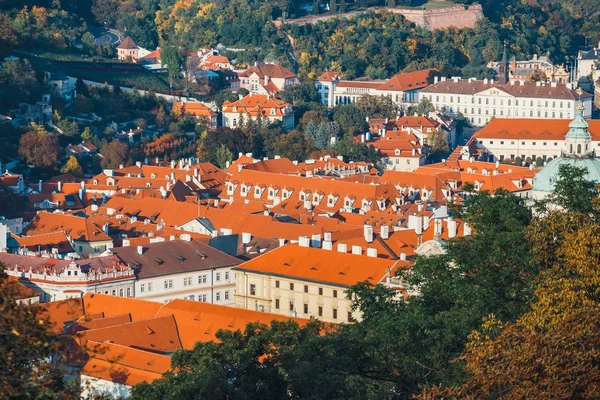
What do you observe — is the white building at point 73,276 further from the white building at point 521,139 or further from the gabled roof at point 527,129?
the gabled roof at point 527,129

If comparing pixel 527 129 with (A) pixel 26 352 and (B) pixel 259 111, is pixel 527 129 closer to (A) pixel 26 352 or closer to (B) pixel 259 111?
(B) pixel 259 111

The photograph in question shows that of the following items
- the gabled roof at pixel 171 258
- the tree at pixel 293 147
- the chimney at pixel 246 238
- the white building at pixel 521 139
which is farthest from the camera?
the white building at pixel 521 139

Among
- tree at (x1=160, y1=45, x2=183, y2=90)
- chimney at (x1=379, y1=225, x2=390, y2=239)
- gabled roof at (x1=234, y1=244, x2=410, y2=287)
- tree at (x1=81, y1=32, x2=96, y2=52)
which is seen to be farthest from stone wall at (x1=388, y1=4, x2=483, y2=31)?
gabled roof at (x1=234, y1=244, x2=410, y2=287)

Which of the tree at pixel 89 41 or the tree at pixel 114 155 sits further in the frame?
the tree at pixel 89 41

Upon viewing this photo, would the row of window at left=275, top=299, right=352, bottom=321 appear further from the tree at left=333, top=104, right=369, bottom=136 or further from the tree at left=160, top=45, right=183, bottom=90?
the tree at left=160, top=45, right=183, bottom=90

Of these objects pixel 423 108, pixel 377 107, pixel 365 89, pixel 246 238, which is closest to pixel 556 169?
pixel 246 238

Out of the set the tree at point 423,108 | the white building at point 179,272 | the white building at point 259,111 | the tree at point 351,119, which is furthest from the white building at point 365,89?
the white building at point 179,272

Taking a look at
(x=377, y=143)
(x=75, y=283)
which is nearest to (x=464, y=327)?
(x=75, y=283)
